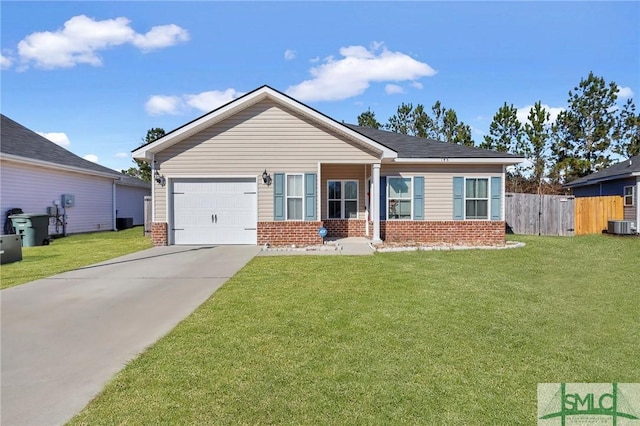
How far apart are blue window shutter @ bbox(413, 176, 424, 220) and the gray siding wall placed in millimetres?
15931

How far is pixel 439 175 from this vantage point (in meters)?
13.2

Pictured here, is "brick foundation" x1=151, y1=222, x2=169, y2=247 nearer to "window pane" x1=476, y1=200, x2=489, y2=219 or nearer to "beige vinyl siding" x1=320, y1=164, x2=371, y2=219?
"beige vinyl siding" x1=320, y1=164, x2=371, y2=219

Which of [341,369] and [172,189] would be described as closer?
[341,369]

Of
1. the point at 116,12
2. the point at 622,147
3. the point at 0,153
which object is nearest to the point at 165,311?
the point at 116,12

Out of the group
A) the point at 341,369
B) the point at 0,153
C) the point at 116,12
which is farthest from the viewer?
the point at 0,153

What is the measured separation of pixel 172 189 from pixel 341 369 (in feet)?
35.1

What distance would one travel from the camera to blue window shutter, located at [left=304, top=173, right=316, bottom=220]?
12117 mm

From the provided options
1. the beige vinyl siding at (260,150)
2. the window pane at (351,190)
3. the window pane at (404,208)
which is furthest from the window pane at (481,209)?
the window pane at (351,190)

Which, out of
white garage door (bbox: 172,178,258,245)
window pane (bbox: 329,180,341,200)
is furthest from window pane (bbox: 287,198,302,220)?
window pane (bbox: 329,180,341,200)

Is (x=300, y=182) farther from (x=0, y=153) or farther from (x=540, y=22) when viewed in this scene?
(x=0, y=153)

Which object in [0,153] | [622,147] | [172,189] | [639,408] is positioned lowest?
[639,408]

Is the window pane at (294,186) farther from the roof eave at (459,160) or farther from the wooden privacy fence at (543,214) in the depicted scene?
the wooden privacy fence at (543,214)

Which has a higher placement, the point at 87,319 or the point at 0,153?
the point at 0,153

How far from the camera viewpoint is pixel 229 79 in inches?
685
